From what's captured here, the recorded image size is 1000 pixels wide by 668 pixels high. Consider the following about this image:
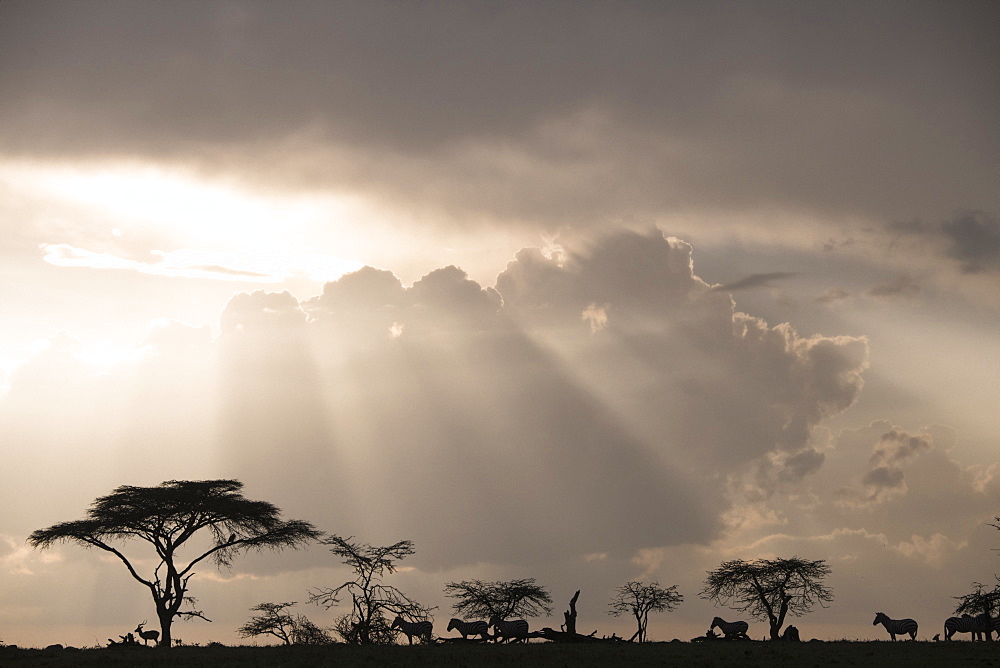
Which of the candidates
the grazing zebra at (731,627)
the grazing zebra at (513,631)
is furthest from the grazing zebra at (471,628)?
the grazing zebra at (731,627)

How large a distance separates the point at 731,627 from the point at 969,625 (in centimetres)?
1648

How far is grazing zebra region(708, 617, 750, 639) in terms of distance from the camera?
71.3 m

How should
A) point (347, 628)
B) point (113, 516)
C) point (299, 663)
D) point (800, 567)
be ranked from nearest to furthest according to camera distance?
point (299, 663) < point (347, 628) < point (113, 516) < point (800, 567)

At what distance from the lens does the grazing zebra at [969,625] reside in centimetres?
6706

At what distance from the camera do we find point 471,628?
70.4m

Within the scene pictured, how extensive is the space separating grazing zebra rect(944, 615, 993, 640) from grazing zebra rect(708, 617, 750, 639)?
1389 centimetres

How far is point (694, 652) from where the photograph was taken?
185 ft

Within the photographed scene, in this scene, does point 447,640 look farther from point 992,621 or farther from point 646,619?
point 992,621

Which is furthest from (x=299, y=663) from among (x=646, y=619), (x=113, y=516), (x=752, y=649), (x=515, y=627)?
(x=646, y=619)

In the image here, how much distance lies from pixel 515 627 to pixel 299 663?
21.1 meters

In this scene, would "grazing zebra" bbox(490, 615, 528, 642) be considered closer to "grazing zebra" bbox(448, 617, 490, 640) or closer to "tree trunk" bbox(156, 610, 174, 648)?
"grazing zebra" bbox(448, 617, 490, 640)

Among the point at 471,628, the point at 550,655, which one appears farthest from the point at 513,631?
the point at 550,655

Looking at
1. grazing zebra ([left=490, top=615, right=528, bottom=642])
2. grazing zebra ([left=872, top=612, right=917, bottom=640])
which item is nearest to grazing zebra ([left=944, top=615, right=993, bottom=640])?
grazing zebra ([left=872, top=612, right=917, bottom=640])

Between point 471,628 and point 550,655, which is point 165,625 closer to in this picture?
point 471,628
